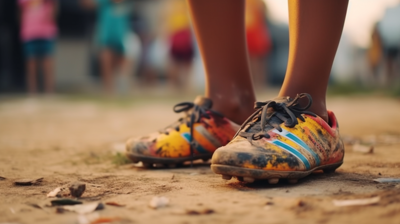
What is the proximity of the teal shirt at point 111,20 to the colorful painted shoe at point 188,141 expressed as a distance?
6.02 m

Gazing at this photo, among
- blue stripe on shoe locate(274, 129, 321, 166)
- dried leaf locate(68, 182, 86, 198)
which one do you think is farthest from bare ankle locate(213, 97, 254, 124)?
dried leaf locate(68, 182, 86, 198)

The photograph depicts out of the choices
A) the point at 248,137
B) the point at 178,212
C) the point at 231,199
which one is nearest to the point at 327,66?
the point at 248,137

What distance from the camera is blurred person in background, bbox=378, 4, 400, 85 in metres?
9.90

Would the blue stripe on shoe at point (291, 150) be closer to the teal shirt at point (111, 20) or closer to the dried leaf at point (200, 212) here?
the dried leaf at point (200, 212)

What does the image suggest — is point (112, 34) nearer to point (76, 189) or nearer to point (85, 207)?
point (76, 189)

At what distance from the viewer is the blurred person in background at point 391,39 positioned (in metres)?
9.90

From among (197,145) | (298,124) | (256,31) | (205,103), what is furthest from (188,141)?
(256,31)

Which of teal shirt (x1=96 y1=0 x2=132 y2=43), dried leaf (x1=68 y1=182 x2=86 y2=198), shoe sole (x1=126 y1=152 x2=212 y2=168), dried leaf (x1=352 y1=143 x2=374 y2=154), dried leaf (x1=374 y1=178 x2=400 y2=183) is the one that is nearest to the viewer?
dried leaf (x1=68 y1=182 x2=86 y2=198)

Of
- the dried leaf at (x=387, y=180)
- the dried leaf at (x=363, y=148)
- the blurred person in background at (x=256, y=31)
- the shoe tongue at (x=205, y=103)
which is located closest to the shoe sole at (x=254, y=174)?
the dried leaf at (x=387, y=180)

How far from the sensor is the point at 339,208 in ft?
3.66

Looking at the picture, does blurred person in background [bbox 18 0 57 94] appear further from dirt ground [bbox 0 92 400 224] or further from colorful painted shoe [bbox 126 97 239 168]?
colorful painted shoe [bbox 126 97 239 168]

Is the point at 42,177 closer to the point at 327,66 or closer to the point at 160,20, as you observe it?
the point at 327,66

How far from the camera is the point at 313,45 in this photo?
1.59 metres

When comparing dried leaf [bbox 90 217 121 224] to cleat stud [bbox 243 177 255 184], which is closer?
dried leaf [bbox 90 217 121 224]
